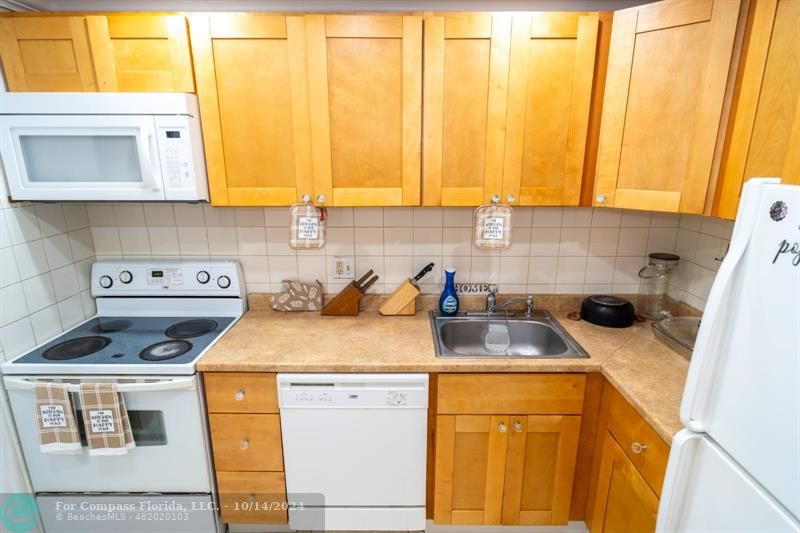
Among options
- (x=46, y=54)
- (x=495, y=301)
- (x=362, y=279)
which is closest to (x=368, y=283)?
(x=362, y=279)

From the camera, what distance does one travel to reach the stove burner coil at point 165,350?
148 centimetres

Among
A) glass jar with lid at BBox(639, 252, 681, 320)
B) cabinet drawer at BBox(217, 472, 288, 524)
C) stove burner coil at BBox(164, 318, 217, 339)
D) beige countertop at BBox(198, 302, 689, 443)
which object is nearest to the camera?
beige countertop at BBox(198, 302, 689, 443)

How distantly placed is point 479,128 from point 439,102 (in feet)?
0.58

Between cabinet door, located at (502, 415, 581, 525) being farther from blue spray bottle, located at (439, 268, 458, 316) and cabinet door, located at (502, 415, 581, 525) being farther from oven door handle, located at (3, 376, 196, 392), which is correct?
oven door handle, located at (3, 376, 196, 392)

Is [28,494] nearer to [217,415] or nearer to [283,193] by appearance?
[217,415]

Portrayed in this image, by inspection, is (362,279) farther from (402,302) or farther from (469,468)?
(469,468)

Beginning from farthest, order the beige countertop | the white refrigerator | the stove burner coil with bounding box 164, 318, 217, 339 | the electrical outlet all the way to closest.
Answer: the electrical outlet → the stove burner coil with bounding box 164, 318, 217, 339 → the beige countertop → the white refrigerator

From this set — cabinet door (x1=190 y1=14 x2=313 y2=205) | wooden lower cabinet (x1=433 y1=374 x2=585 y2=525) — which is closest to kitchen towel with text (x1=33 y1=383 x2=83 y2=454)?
cabinet door (x1=190 y1=14 x2=313 y2=205)

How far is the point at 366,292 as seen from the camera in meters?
1.94

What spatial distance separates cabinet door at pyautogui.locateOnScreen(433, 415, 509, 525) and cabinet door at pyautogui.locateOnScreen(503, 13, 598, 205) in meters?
0.90

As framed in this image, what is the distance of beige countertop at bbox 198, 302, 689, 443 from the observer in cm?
132

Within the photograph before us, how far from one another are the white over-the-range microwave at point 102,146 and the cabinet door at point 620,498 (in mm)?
1800

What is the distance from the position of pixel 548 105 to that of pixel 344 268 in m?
1.14

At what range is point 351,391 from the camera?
1471mm
